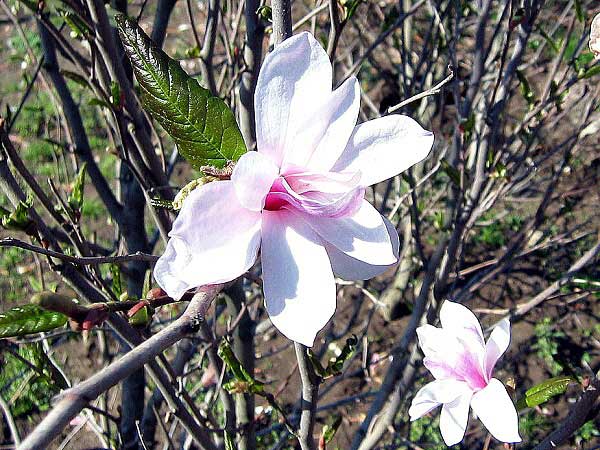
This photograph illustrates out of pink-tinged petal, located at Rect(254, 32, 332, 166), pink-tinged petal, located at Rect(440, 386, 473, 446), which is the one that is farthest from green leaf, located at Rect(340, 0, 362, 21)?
pink-tinged petal, located at Rect(440, 386, 473, 446)

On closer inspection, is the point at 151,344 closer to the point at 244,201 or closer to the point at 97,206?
the point at 244,201

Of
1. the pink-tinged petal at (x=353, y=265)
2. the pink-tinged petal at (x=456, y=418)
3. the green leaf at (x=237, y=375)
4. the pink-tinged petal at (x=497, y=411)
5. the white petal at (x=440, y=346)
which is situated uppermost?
the pink-tinged petal at (x=353, y=265)

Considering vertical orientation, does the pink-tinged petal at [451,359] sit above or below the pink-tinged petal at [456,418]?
above

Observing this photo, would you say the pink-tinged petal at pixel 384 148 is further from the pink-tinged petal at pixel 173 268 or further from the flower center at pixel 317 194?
the pink-tinged petal at pixel 173 268

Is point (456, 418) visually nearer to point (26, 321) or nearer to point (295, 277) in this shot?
point (295, 277)

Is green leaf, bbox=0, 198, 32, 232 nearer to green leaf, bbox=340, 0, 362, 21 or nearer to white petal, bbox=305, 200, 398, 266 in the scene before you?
white petal, bbox=305, 200, 398, 266

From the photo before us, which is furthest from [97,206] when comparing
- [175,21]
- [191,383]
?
[175,21]

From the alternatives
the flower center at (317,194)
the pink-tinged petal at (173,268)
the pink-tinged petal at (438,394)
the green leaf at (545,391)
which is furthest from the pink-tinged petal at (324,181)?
the green leaf at (545,391)
